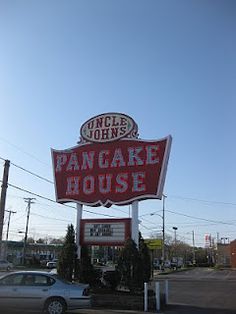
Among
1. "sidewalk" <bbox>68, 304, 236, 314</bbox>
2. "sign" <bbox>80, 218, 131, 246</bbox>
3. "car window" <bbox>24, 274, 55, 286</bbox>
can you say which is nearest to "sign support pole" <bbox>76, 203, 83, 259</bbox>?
"sign" <bbox>80, 218, 131, 246</bbox>

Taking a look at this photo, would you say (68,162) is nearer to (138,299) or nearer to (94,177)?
(94,177)

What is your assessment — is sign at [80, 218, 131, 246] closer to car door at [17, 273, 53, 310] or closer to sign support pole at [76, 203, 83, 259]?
sign support pole at [76, 203, 83, 259]

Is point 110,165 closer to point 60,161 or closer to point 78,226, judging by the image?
point 60,161

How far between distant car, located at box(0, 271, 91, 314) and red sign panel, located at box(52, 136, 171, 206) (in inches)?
225

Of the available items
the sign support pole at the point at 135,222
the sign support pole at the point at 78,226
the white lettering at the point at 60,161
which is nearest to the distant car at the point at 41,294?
the sign support pole at the point at 135,222

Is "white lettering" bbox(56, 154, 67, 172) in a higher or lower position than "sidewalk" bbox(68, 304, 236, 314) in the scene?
higher

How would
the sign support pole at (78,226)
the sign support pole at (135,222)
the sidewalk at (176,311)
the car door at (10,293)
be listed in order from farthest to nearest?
the sign support pole at (78,226), the sign support pole at (135,222), the sidewalk at (176,311), the car door at (10,293)

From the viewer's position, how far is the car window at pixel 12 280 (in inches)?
577

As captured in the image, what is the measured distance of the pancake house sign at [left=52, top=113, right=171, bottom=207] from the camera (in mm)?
19375

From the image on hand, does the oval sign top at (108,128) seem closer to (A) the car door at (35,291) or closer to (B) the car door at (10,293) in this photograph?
(A) the car door at (35,291)

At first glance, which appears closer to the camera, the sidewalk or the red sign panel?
the sidewalk

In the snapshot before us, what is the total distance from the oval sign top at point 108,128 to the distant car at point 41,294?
7.73 meters

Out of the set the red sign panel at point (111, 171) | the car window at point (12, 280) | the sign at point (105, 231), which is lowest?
the car window at point (12, 280)

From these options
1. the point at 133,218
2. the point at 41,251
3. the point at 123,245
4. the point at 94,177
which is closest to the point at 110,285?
the point at 123,245
